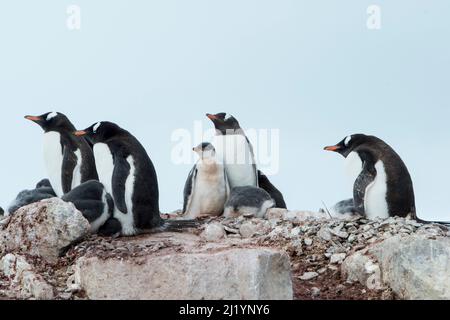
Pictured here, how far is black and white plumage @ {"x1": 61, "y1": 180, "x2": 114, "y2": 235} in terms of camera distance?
27.4 ft

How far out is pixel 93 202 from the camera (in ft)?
27.7

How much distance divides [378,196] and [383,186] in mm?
132

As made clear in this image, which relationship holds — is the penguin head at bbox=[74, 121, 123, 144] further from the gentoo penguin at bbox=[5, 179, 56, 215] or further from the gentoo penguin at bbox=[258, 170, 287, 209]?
the gentoo penguin at bbox=[258, 170, 287, 209]

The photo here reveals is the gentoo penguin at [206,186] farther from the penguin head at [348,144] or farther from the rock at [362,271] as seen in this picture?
the rock at [362,271]

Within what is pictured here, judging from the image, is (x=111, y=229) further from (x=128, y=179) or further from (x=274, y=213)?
(x=274, y=213)

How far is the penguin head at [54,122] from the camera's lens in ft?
37.4

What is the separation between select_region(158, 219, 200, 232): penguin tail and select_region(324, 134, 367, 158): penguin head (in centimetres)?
245

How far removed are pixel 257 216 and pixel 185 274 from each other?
3.88 metres

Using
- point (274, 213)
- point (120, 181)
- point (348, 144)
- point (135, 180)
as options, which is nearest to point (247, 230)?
point (274, 213)

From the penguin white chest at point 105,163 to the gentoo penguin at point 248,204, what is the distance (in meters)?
1.81

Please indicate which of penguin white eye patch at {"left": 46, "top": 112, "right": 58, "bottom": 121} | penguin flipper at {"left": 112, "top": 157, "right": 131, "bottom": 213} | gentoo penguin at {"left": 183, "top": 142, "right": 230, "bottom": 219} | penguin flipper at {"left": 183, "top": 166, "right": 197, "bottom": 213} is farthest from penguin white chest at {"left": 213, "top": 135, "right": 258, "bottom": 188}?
penguin flipper at {"left": 112, "top": 157, "right": 131, "bottom": 213}

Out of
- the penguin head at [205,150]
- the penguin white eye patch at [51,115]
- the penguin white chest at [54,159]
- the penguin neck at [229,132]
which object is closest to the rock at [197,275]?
the penguin head at [205,150]
